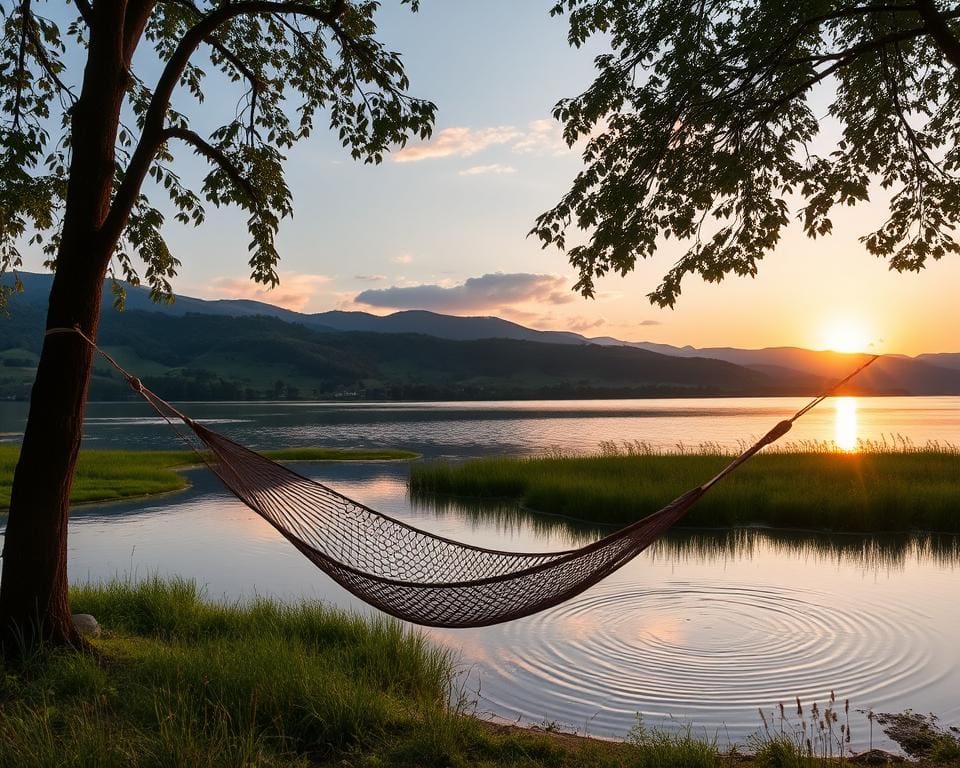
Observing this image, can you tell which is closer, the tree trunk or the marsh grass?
the marsh grass

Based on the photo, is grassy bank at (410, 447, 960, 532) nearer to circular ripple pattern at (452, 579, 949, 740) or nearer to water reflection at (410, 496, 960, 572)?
water reflection at (410, 496, 960, 572)

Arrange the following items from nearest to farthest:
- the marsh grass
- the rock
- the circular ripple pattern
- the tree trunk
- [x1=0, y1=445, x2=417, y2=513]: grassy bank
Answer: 1. the marsh grass
2. the rock
3. the tree trunk
4. the circular ripple pattern
5. [x1=0, y1=445, x2=417, y2=513]: grassy bank

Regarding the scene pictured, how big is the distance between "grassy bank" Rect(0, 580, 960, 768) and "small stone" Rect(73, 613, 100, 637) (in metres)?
0.38

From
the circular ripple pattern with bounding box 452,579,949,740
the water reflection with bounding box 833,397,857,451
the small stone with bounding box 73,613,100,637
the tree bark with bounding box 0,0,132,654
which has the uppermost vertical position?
the tree bark with bounding box 0,0,132,654

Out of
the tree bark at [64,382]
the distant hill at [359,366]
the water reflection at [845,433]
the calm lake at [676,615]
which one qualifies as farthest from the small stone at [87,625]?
the distant hill at [359,366]

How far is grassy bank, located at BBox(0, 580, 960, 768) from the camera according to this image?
3098mm

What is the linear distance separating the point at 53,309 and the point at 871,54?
20.5 ft

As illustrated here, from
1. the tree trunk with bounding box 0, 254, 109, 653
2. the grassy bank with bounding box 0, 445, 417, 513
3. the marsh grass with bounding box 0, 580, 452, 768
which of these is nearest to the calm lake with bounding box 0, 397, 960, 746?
the marsh grass with bounding box 0, 580, 452, 768

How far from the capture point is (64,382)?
14.4ft

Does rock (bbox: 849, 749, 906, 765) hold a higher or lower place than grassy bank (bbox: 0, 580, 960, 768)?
lower

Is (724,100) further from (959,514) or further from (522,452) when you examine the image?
(522,452)

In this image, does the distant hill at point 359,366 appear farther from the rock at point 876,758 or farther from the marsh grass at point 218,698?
the rock at point 876,758

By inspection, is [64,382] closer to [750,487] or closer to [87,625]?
[87,625]

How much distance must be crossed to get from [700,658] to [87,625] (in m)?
4.32
